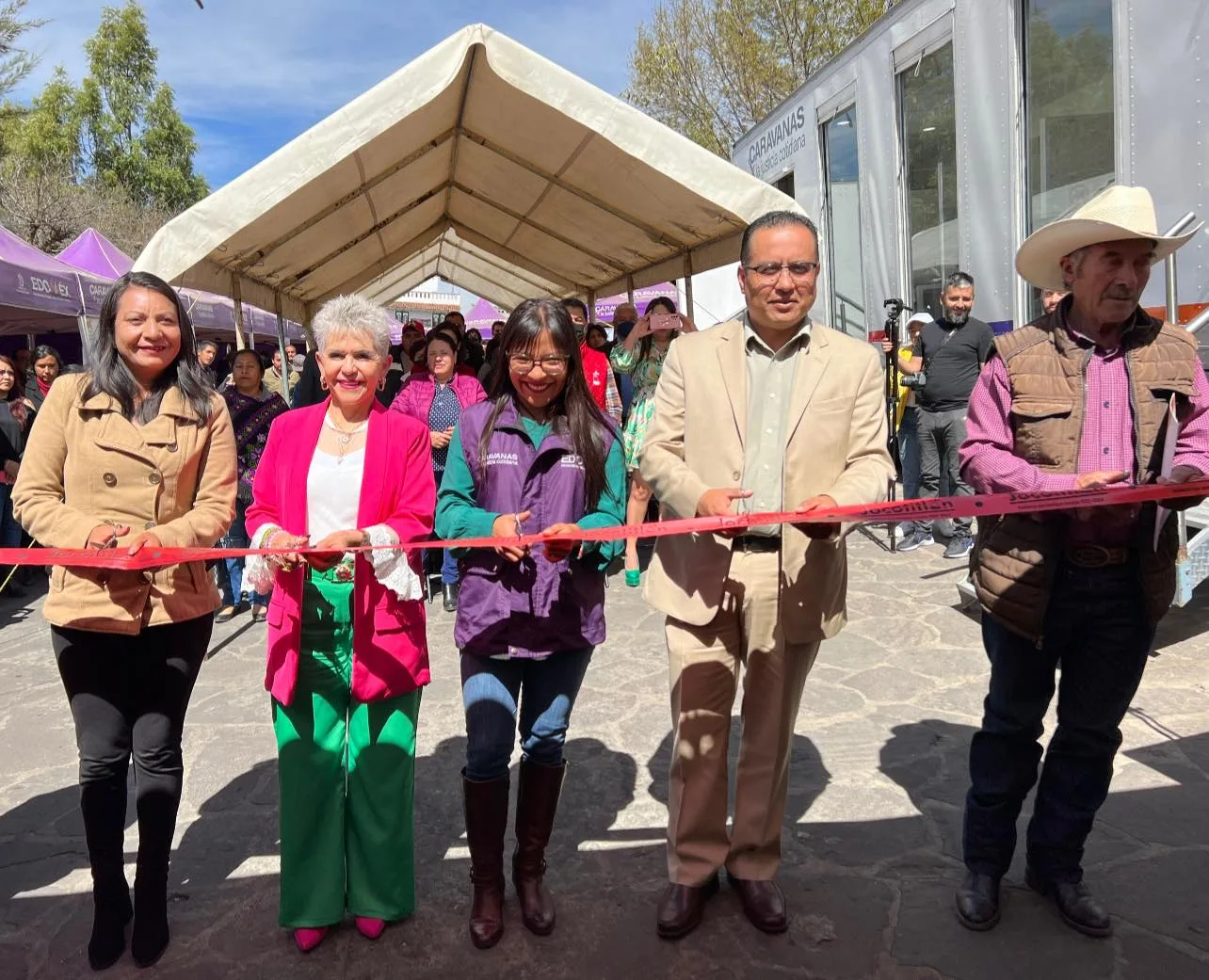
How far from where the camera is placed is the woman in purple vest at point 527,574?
259 cm

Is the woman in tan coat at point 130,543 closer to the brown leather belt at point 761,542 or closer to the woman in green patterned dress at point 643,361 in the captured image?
the brown leather belt at point 761,542

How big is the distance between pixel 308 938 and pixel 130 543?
4.26 ft

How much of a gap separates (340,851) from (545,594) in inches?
40.5

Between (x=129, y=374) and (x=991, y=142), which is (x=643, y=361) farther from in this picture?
(x=129, y=374)

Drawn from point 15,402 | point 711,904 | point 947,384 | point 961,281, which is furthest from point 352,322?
point 15,402

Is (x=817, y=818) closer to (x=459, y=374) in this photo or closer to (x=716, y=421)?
(x=716, y=421)

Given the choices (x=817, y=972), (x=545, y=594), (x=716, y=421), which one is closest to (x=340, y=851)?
(x=545, y=594)

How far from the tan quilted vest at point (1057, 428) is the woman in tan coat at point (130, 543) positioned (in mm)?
2351

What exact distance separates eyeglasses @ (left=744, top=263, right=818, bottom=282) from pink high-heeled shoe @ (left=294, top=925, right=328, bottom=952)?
2.34 metres

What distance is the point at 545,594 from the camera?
2.58 metres

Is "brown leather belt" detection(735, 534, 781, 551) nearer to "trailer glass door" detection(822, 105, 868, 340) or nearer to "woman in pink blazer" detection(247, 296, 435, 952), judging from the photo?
"woman in pink blazer" detection(247, 296, 435, 952)

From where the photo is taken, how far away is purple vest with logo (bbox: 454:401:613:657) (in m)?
2.58

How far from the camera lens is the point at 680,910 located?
2.69 m

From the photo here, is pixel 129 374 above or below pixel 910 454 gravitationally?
above
